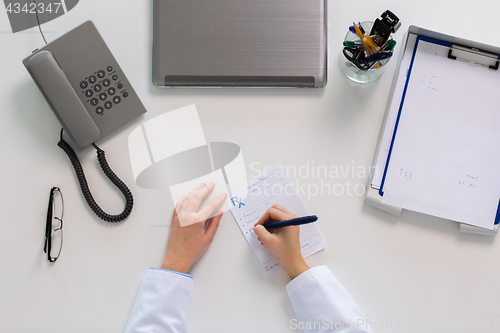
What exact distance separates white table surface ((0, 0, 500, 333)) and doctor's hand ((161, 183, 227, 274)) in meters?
0.03

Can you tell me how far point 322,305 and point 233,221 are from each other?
0.28 m

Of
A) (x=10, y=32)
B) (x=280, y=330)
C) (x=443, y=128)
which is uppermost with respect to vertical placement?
(x=10, y=32)

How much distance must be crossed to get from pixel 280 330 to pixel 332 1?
0.84 metres

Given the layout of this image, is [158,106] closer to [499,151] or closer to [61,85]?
[61,85]

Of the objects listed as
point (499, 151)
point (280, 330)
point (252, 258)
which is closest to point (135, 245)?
point (252, 258)

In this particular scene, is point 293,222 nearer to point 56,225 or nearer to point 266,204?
point 266,204

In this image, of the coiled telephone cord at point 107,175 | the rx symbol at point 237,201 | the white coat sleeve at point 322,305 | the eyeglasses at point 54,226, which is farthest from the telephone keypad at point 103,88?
the white coat sleeve at point 322,305

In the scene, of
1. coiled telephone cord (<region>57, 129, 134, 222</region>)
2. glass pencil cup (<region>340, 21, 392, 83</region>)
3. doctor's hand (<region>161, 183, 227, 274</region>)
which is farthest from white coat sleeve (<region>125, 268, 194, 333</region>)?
glass pencil cup (<region>340, 21, 392, 83</region>)

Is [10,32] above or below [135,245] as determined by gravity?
above

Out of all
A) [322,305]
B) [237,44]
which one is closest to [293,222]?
[322,305]

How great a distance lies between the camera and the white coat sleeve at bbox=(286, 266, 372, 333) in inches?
28.4

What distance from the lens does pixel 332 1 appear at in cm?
86

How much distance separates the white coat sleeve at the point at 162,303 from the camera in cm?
73

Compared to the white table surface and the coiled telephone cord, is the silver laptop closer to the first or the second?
the white table surface
